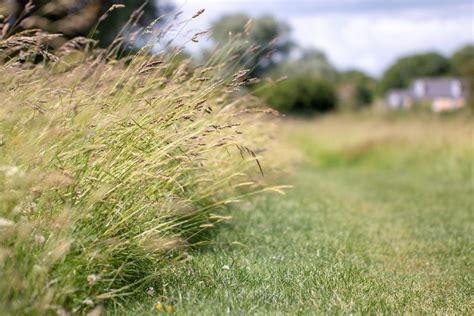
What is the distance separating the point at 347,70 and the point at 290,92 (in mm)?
71243

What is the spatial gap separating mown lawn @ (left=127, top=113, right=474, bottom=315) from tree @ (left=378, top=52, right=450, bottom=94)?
314 feet

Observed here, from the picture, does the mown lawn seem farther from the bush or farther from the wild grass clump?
the bush

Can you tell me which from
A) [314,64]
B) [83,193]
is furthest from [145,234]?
[314,64]

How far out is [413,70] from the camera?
351ft

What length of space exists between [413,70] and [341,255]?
10502cm

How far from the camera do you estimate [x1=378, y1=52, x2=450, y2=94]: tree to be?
105688mm

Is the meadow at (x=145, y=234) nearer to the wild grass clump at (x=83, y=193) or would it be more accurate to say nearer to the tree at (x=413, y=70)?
the wild grass clump at (x=83, y=193)

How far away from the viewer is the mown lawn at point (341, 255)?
403 centimetres

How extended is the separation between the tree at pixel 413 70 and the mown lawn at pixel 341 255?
314 ft

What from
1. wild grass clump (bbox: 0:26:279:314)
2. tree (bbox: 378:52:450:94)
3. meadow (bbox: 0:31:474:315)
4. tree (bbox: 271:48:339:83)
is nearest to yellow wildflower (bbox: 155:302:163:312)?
meadow (bbox: 0:31:474:315)

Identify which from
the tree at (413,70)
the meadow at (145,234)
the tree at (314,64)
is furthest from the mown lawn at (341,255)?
the tree at (413,70)

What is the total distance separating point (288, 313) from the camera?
12.4ft

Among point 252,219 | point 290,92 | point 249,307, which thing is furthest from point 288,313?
point 290,92

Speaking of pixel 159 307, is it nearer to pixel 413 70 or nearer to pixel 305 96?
pixel 305 96
